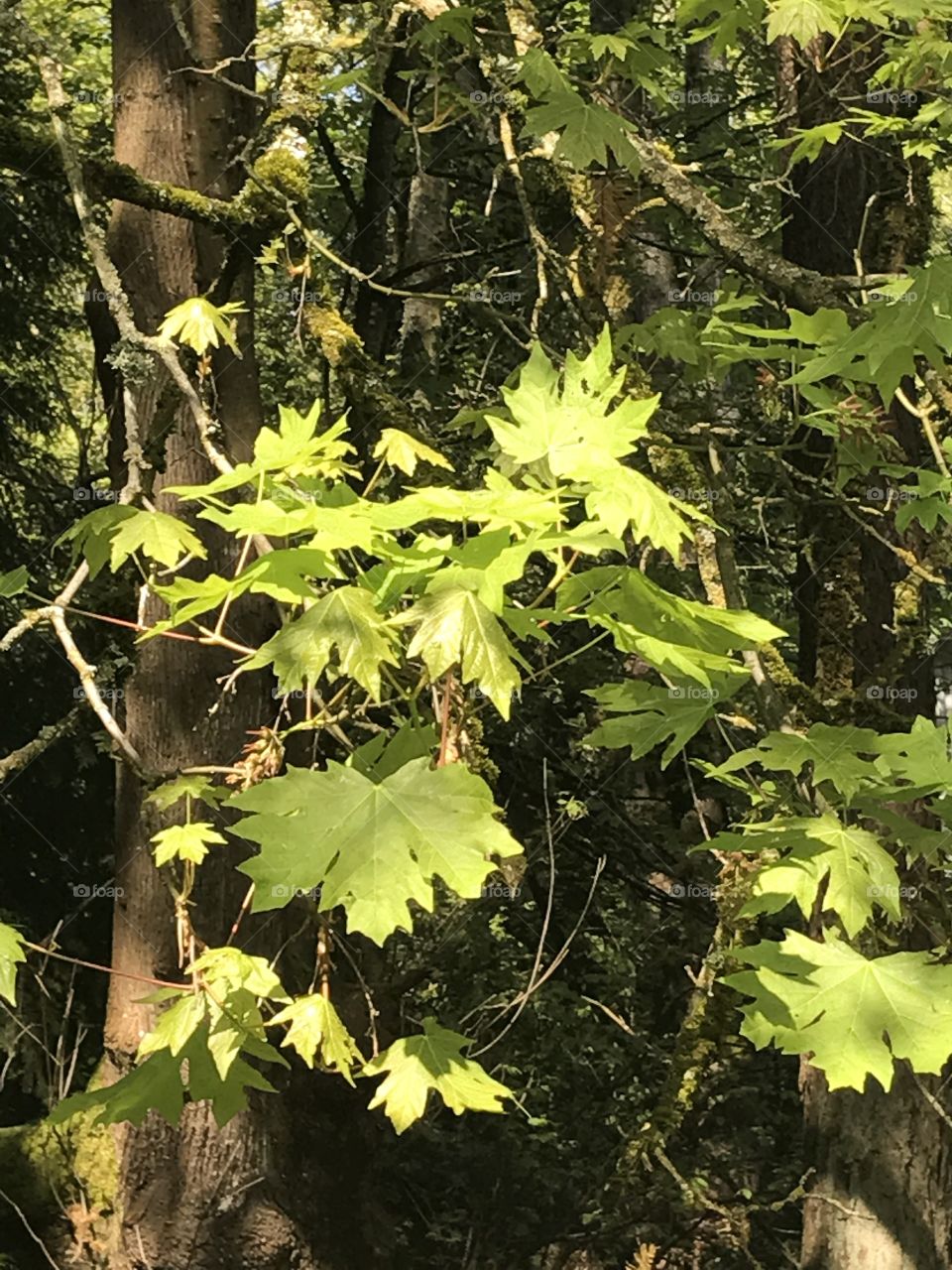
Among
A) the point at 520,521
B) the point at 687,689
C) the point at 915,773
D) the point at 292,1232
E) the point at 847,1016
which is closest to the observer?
the point at 520,521

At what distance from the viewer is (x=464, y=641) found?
1418 millimetres

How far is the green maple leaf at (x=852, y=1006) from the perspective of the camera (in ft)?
6.62

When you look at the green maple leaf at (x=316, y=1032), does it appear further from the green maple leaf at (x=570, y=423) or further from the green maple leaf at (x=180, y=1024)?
the green maple leaf at (x=570, y=423)

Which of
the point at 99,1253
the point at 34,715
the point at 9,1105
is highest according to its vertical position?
the point at 34,715

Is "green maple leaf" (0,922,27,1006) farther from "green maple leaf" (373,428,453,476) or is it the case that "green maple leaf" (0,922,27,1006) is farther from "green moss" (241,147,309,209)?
"green moss" (241,147,309,209)

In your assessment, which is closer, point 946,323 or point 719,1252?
point 946,323

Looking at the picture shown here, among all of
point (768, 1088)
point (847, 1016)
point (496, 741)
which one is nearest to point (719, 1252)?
point (768, 1088)

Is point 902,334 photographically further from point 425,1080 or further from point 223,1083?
point 223,1083

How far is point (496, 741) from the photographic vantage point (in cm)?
566

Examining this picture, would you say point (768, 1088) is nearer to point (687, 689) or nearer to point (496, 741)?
point (496, 741)

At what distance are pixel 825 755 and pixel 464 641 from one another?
1131 millimetres

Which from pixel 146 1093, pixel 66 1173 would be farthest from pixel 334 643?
pixel 66 1173

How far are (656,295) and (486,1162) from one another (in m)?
4.16

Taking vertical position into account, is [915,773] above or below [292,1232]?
above
